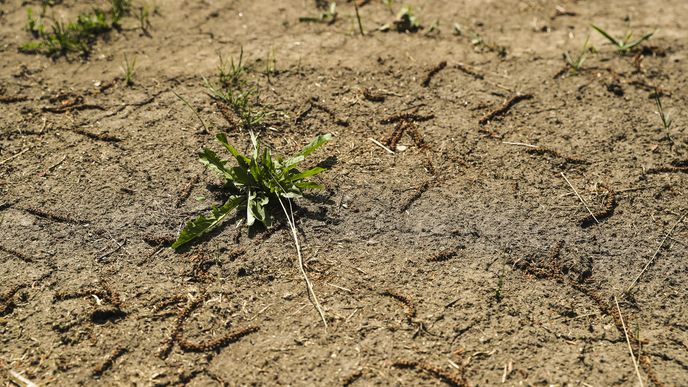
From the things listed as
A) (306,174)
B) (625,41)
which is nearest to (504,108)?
(625,41)

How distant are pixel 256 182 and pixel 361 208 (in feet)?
1.57

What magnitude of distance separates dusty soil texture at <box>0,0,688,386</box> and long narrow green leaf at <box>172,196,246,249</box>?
0.16 feet

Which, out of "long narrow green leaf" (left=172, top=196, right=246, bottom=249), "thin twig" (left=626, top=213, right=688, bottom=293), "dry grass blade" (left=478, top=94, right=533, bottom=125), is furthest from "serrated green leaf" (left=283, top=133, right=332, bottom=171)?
"thin twig" (left=626, top=213, right=688, bottom=293)

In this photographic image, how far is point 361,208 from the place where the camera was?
2900mm

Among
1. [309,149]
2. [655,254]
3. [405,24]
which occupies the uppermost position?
[405,24]

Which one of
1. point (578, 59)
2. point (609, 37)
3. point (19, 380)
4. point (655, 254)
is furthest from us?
point (609, 37)

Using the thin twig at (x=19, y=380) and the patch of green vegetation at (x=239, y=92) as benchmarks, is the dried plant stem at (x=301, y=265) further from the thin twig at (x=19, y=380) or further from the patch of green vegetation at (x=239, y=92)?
the thin twig at (x=19, y=380)

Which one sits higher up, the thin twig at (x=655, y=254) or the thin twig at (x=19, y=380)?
the thin twig at (x=19, y=380)

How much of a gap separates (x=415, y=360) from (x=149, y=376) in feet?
3.09

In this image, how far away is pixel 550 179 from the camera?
309cm

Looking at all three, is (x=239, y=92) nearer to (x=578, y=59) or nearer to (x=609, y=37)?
(x=578, y=59)

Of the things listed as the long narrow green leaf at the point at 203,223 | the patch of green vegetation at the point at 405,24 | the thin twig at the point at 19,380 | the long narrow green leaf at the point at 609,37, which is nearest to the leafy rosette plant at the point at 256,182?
the long narrow green leaf at the point at 203,223

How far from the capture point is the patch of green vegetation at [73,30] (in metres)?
3.74

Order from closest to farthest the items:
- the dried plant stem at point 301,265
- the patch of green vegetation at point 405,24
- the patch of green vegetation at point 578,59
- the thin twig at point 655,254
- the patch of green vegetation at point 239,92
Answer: the dried plant stem at point 301,265 → the thin twig at point 655,254 → the patch of green vegetation at point 239,92 → the patch of green vegetation at point 578,59 → the patch of green vegetation at point 405,24
